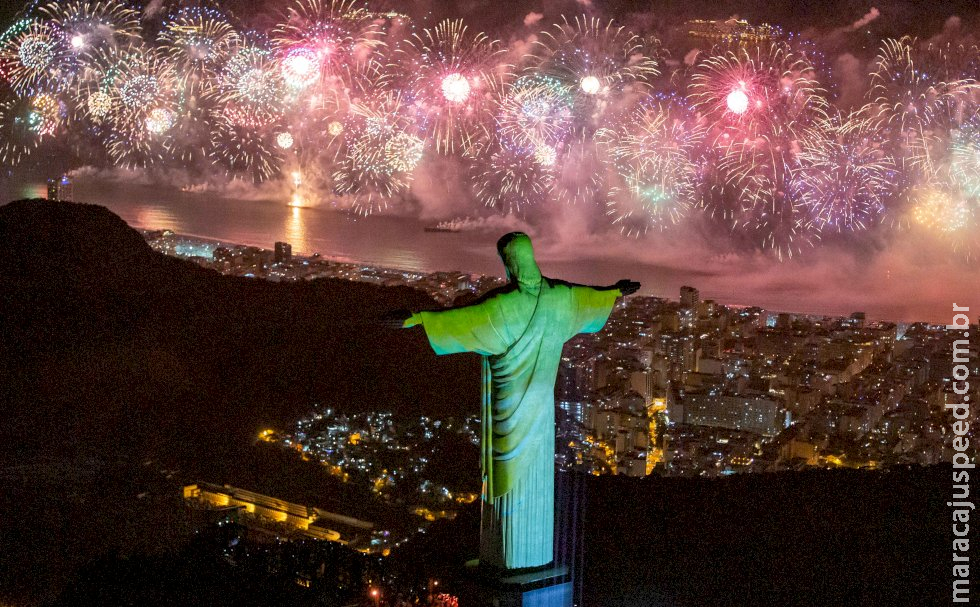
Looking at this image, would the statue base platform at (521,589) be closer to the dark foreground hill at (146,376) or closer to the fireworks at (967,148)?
the dark foreground hill at (146,376)

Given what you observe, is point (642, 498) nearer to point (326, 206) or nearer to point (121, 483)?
point (121, 483)

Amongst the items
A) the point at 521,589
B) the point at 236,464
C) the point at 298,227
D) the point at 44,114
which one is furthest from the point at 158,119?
the point at 521,589

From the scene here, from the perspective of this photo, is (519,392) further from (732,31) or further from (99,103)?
(99,103)

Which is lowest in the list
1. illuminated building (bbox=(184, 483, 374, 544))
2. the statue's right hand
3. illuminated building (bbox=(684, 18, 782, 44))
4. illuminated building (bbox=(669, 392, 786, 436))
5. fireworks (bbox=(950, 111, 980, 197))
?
illuminated building (bbox=(184, 483, 374, 544))

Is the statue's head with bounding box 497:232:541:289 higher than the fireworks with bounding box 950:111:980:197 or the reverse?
the reverse

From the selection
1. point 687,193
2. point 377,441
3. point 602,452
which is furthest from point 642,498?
point 687,193

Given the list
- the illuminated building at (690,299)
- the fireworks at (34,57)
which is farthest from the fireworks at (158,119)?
the illuminated building at (690,299)

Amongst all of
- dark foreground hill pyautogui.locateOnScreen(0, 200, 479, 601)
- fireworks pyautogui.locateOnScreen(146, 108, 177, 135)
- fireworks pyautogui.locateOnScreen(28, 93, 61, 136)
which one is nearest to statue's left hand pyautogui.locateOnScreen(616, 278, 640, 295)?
dark foreground hill pyautogui.locateOnScreen(0, 200, 479, 601)

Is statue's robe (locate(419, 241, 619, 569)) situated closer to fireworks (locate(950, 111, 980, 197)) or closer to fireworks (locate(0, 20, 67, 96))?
fireworks (locate(0, 20, 67, 96))
